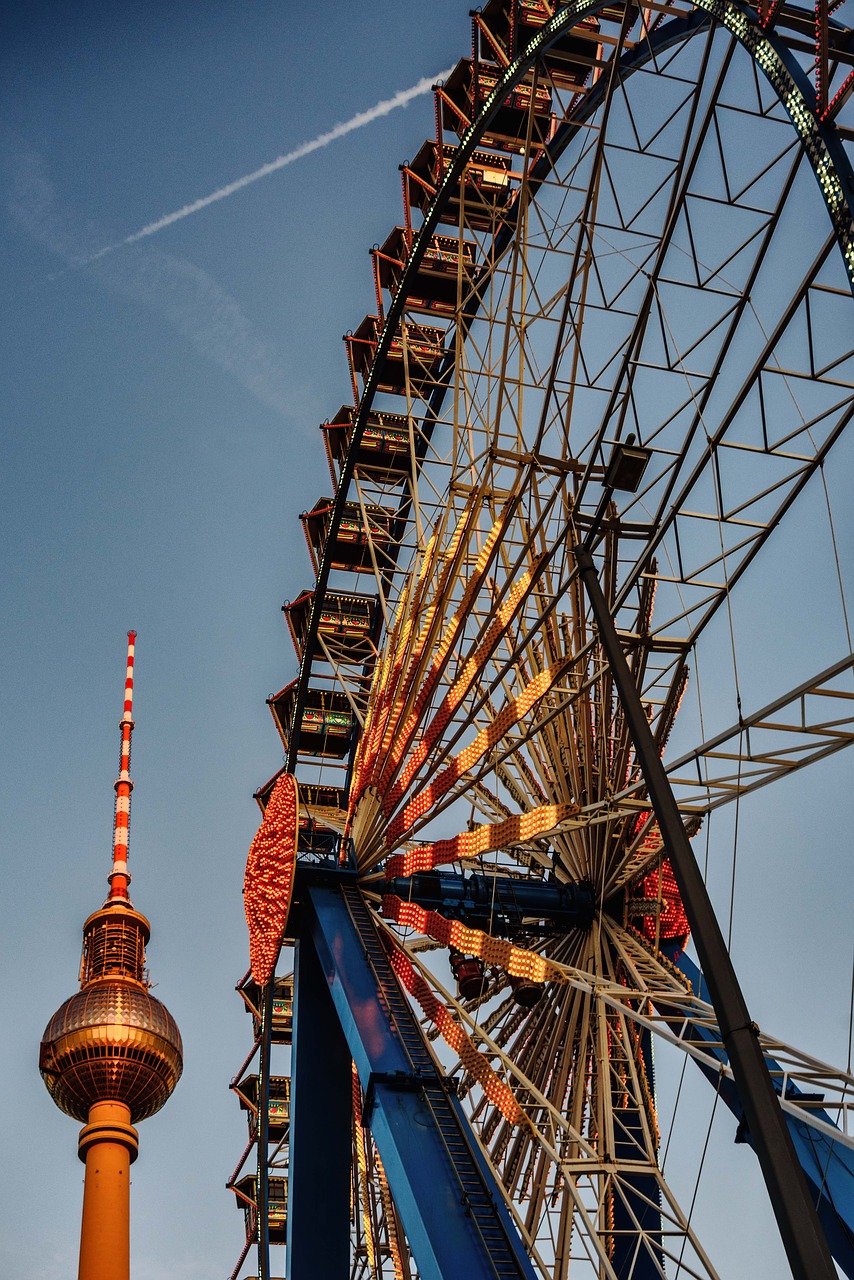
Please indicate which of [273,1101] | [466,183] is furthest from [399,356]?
[273,1101]

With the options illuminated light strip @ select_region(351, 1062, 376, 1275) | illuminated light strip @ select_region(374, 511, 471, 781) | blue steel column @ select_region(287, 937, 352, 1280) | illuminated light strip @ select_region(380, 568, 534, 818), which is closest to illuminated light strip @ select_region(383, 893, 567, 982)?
illuminated light strip @ select_region(380, 568, 534, 818)

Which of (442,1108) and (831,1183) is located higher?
(442,1108)

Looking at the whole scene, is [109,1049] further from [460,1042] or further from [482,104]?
[482,104]

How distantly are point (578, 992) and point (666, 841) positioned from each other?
11921mm

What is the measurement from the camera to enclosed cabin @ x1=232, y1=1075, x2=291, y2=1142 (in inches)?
1374

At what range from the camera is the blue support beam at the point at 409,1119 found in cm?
1486

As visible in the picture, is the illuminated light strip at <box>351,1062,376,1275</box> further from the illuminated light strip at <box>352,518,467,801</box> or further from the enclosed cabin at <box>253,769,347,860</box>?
the illuminated light strip at <box>352,518,467,801</box>

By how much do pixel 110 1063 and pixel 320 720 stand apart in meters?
33.3

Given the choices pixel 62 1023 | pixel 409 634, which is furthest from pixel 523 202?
pixel 62 1023

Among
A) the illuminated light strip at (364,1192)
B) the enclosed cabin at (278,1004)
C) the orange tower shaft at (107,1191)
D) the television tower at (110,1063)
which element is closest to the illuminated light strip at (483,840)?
the illuminated light strip at (364,1192)

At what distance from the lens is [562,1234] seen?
1825 centimetres

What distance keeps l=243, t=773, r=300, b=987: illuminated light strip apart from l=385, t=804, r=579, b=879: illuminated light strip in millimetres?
1752

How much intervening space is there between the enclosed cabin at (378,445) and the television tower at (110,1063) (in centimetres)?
3689

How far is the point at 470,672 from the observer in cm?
1833
